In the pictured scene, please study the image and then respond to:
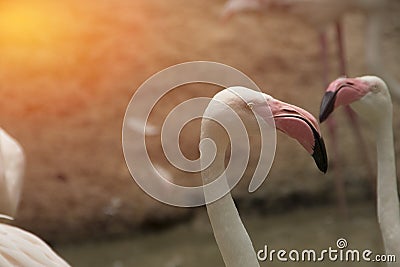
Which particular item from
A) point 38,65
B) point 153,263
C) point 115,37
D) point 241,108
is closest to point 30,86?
point 38,65

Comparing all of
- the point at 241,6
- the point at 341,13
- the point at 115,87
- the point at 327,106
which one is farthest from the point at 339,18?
the point at 327,106

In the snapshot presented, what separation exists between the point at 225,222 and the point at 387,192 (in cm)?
62

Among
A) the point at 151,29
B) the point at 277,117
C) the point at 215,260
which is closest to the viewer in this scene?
the point at 277,117

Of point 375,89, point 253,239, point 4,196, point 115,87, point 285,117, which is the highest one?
point 285,117

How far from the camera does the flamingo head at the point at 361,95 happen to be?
7.48 feet

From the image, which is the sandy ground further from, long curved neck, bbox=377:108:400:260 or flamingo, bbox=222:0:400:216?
long curved neck, bbox=377:108:400:260

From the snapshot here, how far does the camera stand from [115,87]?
16.0 ft

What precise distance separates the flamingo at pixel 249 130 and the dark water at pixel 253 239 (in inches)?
72.6

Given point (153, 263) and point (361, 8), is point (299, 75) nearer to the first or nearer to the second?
point (361, 8)

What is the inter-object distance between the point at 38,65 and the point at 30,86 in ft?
→ 0.46

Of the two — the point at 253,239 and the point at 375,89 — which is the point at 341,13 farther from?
the point at 375,89

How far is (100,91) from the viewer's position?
4875mm

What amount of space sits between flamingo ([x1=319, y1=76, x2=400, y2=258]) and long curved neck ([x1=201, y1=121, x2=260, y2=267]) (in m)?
0.46

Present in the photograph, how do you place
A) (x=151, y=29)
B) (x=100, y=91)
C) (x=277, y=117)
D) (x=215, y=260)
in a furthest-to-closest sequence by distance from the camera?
(x=151, y=29)
(x=100, y=91)
(x=215, y=260)
(x=277, y=117)
